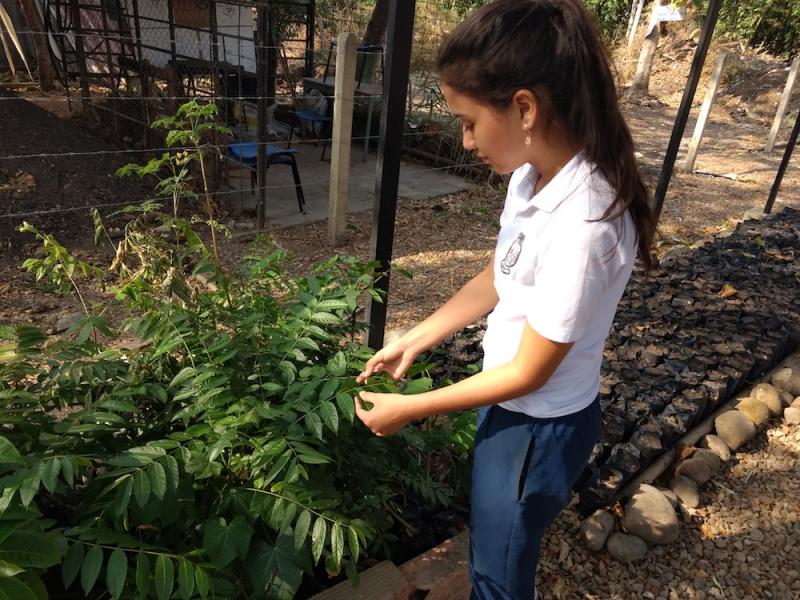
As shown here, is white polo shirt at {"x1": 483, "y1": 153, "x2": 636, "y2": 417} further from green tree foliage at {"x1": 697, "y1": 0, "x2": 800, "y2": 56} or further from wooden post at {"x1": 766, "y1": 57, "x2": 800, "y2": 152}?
green tree foliage at {"x1": 697, "y1": 0, "x2": 800, "y2": 56}

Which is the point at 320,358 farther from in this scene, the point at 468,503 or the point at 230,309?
the point at 468,503

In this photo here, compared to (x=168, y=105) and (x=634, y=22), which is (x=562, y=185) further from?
(x=634, y=22)

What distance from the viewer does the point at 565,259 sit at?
1.09m

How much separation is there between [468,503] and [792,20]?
21.5m

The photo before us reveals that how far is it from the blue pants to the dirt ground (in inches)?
50.3

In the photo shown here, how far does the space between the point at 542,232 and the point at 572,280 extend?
0.39ft

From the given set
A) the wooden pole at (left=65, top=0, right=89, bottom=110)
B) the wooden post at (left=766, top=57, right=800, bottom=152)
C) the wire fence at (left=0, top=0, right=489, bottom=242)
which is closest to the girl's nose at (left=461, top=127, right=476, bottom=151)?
the wire fence at (left=0, top=0, right=489, bottom=242)

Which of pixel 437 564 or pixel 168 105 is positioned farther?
pixel 168 105

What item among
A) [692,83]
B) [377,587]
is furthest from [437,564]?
[692,83]

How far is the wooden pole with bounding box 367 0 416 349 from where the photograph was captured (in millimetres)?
2133

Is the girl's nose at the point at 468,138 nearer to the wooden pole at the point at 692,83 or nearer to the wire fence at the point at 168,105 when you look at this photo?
the wire fence at the point at 168,105

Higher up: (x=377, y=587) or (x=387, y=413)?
(x=387, y=413)

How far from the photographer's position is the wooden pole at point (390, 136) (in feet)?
7.00

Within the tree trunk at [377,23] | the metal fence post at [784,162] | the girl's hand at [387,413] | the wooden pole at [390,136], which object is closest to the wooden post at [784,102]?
the metal fence post at [784,162]
